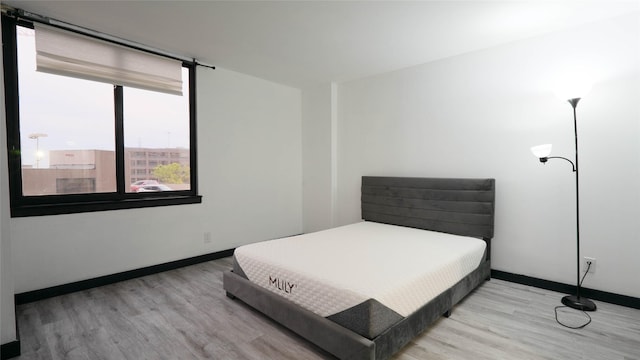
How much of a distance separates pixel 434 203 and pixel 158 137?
3.25 m

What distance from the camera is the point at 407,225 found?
362 cm

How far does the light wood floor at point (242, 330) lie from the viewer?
76.2 inches

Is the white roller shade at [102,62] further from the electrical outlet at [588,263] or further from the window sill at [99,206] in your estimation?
the electrical outlet at [588,263]

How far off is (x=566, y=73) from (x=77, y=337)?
4532 millimetres

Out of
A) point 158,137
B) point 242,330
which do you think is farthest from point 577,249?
point 158,137

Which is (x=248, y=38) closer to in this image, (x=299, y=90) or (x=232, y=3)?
(x=232, y=3)

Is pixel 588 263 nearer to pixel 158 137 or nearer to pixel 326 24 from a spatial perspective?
pixel 326 24

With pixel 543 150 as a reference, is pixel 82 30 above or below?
above

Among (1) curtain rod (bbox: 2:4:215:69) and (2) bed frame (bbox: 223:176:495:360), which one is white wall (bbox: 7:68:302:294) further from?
(2) bed frame (bbox: 223:176:495:360)

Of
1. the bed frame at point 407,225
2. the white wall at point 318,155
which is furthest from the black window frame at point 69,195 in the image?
the white wall at point 318,155

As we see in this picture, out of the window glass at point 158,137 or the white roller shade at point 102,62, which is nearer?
the white roller shade at point 102,62

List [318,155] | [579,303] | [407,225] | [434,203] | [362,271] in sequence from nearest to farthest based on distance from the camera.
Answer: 1. [362,271]
2. [579,303]
3. [434,203]
4. [407,225]
5. [318,155]

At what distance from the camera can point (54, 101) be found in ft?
9.17

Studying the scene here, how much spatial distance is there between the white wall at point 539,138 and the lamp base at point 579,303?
0.20 meters
